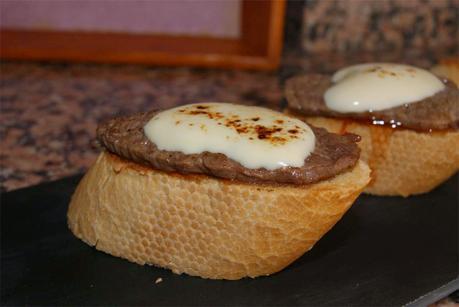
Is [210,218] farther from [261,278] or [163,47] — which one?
[163,47]

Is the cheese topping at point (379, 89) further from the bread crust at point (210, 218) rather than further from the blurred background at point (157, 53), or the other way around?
the blurred background at point (157, 53)

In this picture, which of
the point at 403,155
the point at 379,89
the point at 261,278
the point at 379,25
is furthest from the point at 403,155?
the point at 379,25

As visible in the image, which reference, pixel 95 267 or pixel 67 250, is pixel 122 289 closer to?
pixel 95 267

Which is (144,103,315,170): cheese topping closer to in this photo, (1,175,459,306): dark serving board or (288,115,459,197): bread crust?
(1,175,459,306): dark serving board

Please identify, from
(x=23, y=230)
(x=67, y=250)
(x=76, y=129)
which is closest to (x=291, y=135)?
(x=67, y=250)

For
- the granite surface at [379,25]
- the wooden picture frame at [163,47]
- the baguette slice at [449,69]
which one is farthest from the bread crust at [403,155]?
the granite surface at [379,25]

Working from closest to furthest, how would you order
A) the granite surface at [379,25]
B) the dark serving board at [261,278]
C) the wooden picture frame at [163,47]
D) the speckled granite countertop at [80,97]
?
the dark serving board at [261,278] < the speckled granite countertop at [80,97] < the wooden picture frame at [163,47] < the granite surface at [379,25]

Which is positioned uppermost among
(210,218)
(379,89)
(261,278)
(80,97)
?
(379,89)

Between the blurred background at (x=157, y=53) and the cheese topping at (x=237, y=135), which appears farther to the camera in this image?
the blurred background at (x=157, y=53)
